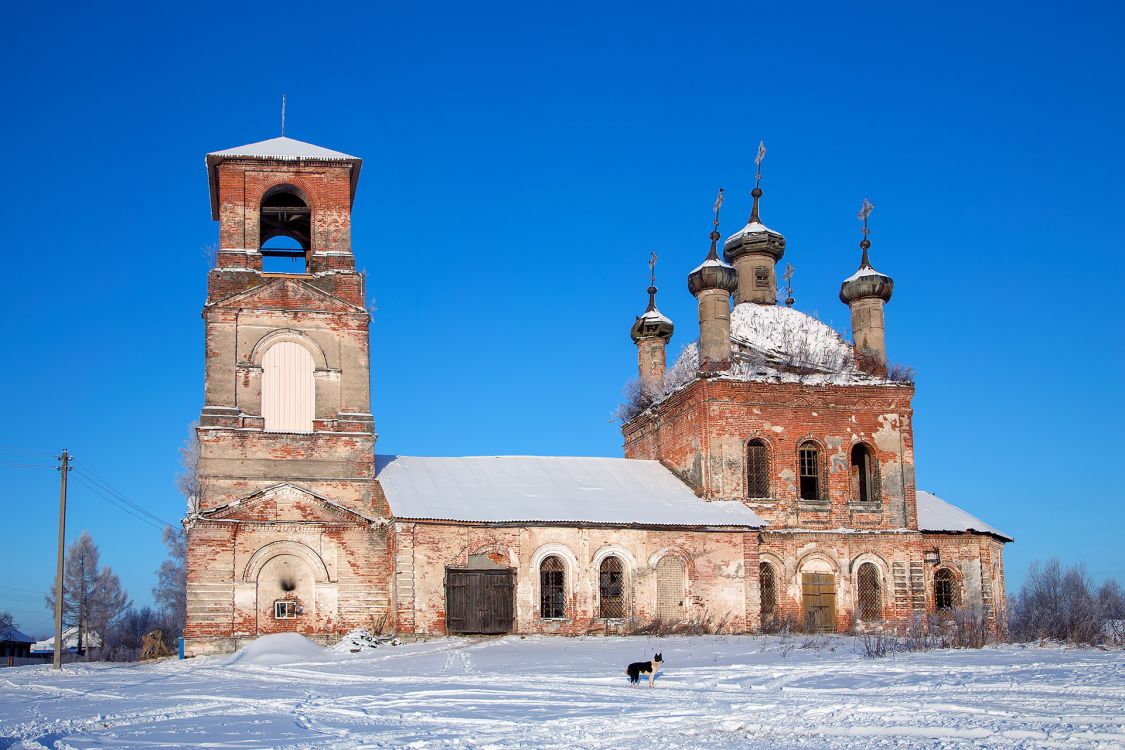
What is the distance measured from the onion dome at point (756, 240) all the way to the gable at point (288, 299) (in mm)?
10874

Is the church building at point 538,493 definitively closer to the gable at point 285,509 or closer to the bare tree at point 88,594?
the gable at point 285,509

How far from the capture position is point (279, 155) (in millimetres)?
24781

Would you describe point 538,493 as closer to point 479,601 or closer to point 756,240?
point 479,601

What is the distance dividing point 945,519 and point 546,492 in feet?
33.7

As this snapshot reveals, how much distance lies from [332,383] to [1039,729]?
17.0 meters

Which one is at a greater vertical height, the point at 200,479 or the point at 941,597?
the point at 200,479

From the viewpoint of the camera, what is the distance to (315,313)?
24.4m

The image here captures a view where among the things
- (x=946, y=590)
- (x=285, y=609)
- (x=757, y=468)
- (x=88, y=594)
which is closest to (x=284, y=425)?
(x=285, y=609)

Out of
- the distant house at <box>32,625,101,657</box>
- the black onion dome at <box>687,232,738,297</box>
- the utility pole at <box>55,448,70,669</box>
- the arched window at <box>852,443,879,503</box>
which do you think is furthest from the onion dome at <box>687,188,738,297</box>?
the distant house at <box>32,625,101,657</box>

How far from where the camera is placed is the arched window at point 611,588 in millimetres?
24078

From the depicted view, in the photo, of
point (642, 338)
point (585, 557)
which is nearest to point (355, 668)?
point (585, 557)

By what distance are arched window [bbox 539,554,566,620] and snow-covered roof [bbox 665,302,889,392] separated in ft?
19.9

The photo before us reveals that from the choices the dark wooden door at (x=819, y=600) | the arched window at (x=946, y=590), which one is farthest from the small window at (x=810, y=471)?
the arched window at (x=946, y=590)

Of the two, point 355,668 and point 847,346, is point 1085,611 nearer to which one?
point 847,346
